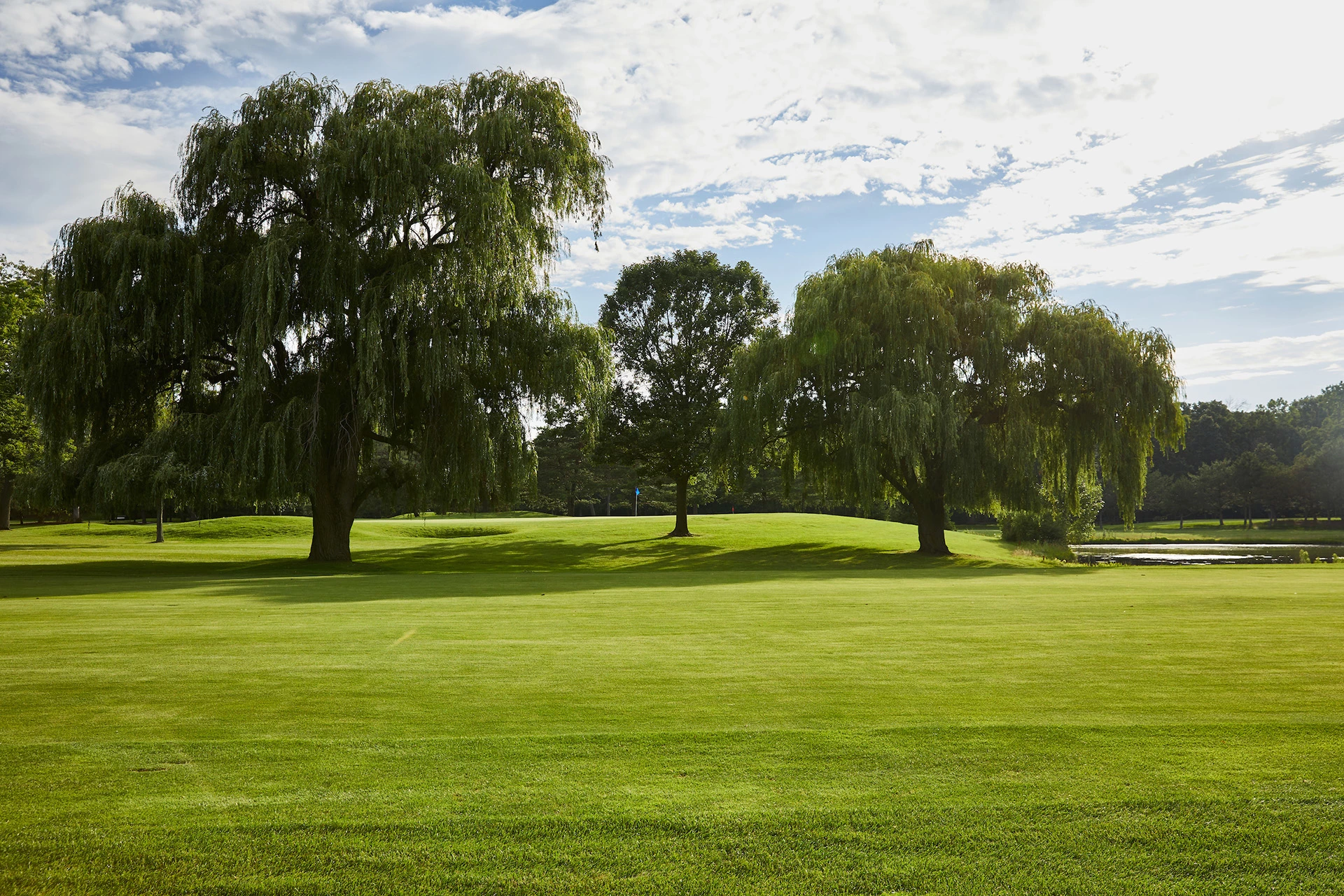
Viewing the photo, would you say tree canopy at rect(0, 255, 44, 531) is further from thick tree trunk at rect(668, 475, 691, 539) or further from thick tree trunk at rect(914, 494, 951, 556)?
thick tree trunk at rect(914, 494, 951, 556)

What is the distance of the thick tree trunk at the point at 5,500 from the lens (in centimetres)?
4256

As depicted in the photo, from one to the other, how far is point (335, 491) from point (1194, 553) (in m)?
44.5

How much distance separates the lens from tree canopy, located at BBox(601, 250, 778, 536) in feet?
124

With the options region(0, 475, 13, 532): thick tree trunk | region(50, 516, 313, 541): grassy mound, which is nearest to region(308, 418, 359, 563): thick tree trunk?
region(50, 516, 313, 541): grassy mound

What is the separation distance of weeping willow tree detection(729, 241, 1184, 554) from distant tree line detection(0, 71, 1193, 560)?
0.28 feet

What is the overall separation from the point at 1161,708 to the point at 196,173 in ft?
76.3

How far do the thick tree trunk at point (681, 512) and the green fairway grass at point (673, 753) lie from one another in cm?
2716

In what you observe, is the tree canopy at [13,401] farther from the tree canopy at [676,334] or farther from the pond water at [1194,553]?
the pond water at [1194,553]

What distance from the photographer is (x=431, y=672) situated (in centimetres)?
696

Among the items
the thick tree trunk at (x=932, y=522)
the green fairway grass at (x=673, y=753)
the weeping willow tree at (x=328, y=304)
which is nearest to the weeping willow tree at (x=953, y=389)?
the thick tree trunk at (x=932, y=522)

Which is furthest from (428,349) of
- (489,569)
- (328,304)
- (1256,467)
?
(1256,467)

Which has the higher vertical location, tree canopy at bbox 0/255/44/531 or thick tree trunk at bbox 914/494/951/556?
tree canopy at bbox 0/255/44/531

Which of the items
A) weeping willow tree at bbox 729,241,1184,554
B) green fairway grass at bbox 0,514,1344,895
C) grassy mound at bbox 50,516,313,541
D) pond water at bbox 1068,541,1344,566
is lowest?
pond water at bbox 1068,541,1344,566

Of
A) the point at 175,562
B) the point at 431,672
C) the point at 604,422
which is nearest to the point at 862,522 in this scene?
the point at 604,422
